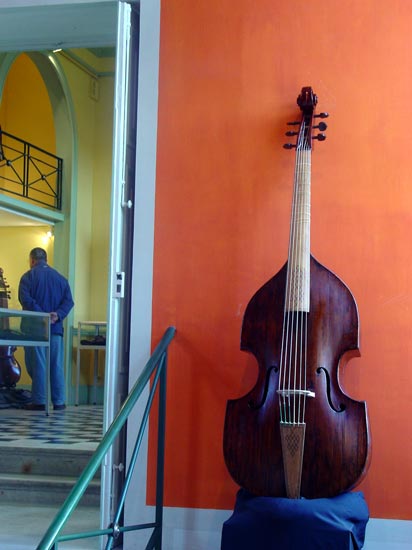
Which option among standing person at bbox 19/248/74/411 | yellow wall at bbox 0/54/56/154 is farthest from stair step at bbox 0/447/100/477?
yellow wall at bbox 0/54/56/154

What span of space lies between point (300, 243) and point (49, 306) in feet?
15.2

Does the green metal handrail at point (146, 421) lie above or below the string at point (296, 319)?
below

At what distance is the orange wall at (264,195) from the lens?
2.97 m

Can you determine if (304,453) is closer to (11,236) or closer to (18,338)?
(18,338)

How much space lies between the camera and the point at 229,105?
10.4 ft

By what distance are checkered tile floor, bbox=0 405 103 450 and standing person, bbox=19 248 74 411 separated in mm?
173

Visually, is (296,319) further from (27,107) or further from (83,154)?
(27,107)

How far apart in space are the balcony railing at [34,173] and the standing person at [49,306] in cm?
205

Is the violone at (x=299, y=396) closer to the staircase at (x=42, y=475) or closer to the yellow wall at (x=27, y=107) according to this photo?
the staircase at (x=42, y=475)

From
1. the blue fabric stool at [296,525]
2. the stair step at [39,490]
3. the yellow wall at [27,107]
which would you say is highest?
the yellow wall at [27,107]

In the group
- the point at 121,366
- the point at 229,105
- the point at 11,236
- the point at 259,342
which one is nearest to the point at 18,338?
the point at 121,366

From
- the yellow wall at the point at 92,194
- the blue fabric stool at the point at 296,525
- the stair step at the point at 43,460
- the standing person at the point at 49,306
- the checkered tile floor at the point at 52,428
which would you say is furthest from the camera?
the yellow wall at the point at 92,194

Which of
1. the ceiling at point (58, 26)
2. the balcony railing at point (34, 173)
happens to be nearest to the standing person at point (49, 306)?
the balcony railing at point (34, 173)

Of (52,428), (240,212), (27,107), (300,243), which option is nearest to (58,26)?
(240,212)
